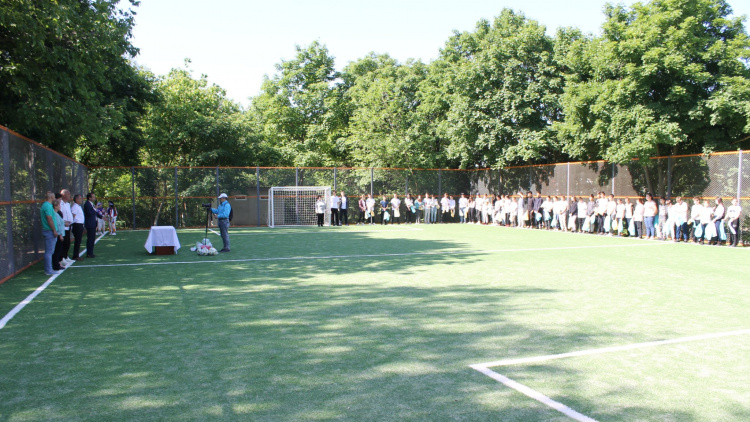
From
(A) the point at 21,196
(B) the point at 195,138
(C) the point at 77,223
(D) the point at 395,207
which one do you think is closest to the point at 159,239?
(C) the point at 77,223

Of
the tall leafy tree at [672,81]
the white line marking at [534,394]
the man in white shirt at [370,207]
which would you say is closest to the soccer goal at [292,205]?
the man in white shirt at [370,207]

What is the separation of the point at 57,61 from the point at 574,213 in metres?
19.7

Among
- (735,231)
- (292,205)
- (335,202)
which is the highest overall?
(335,202)

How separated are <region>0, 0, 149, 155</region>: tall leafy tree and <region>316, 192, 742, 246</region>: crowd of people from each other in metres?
14.1

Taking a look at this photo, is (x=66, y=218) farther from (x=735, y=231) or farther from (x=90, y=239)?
(x=735, y=231)

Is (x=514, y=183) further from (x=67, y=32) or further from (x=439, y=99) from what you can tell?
(x=67, y=32)

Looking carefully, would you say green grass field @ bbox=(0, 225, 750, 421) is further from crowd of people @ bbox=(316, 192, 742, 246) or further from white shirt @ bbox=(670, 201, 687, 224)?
white shirt @ bbox=(670, 201, 687, 224)

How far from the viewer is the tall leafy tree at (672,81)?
18.4 metres

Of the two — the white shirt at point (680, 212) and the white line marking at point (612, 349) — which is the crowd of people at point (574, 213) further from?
the white line marking at point (612, 349)

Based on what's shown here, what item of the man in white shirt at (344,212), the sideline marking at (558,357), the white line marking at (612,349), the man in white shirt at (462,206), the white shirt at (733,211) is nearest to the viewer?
the sideline marking at (558,357)

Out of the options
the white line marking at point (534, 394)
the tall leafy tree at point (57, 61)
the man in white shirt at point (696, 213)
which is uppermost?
the tall leafy tree at point (57, 61)

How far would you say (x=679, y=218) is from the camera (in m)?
17.6

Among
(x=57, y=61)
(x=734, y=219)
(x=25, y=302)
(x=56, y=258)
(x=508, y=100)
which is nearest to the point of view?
(x=25, y=302)

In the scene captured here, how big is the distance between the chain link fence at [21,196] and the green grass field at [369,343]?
80 centimetres
